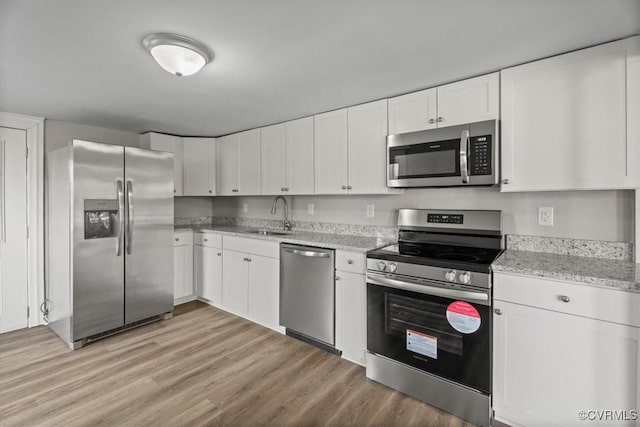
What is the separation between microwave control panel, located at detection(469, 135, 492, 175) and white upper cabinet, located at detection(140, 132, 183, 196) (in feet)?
11.1

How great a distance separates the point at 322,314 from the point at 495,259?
1398 mm

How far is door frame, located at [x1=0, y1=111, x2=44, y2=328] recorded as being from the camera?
125 inches

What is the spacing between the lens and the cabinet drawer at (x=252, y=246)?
9.79ft

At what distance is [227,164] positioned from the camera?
157 inches

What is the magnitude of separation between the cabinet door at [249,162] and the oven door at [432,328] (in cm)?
199

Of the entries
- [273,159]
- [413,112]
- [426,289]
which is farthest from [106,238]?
[413,112]

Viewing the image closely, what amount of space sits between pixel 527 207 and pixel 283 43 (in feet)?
6.52

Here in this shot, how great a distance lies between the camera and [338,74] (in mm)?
2154

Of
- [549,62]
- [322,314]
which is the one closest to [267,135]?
[322,314]

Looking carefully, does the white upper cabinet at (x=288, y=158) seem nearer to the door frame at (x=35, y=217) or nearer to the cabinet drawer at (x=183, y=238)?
the cabinet drawer at (x=183, y=238)

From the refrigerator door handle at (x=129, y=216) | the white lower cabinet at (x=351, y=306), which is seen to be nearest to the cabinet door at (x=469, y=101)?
the white lower cabinet at (x=351, y=306)

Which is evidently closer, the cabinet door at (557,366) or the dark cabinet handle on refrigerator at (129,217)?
the cabinet door at (557,366)

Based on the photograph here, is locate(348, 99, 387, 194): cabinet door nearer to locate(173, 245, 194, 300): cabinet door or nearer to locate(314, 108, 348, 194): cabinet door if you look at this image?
locate(314, 108, 348, 194): cabinet door

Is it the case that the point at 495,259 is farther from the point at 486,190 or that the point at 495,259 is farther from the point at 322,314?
the point at 322,314
